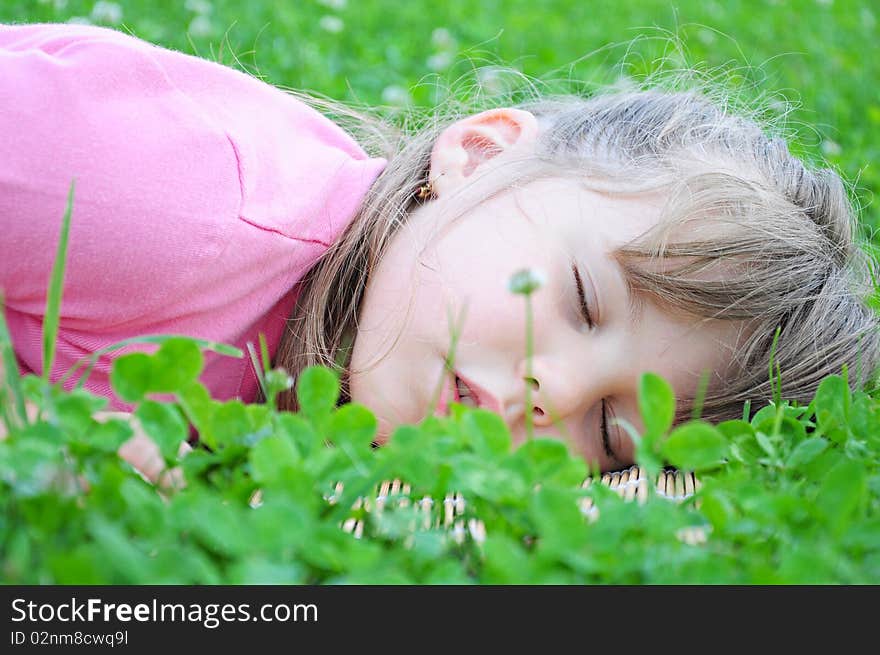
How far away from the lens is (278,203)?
5.72ft

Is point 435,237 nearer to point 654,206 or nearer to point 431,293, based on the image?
point 431,293

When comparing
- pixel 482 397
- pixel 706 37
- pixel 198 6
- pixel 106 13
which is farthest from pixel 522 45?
pixel 482 397

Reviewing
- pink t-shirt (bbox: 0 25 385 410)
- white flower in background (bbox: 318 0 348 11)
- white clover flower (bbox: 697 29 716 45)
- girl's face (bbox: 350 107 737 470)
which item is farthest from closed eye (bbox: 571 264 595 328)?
white clover flower (bbox: 697 29 716 45)

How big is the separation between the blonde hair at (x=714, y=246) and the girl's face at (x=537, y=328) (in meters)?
0.05

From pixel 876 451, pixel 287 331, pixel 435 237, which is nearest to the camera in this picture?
pixel 876 451

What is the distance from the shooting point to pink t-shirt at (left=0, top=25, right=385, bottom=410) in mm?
1574

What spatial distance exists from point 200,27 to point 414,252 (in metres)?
2.04

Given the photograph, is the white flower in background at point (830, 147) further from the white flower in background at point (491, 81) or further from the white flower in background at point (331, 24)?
the white flower in background at point (331, 24)

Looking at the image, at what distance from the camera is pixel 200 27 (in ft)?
11.1

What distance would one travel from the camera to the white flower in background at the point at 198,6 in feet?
11.8

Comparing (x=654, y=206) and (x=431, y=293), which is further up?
(x=654, y=206)

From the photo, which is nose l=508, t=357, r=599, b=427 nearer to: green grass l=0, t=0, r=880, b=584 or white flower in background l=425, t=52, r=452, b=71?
green grass l=0, t=0, r=880, b=584

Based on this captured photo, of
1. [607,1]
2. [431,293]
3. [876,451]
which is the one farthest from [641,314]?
[607,1]

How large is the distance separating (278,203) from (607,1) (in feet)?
11.4
